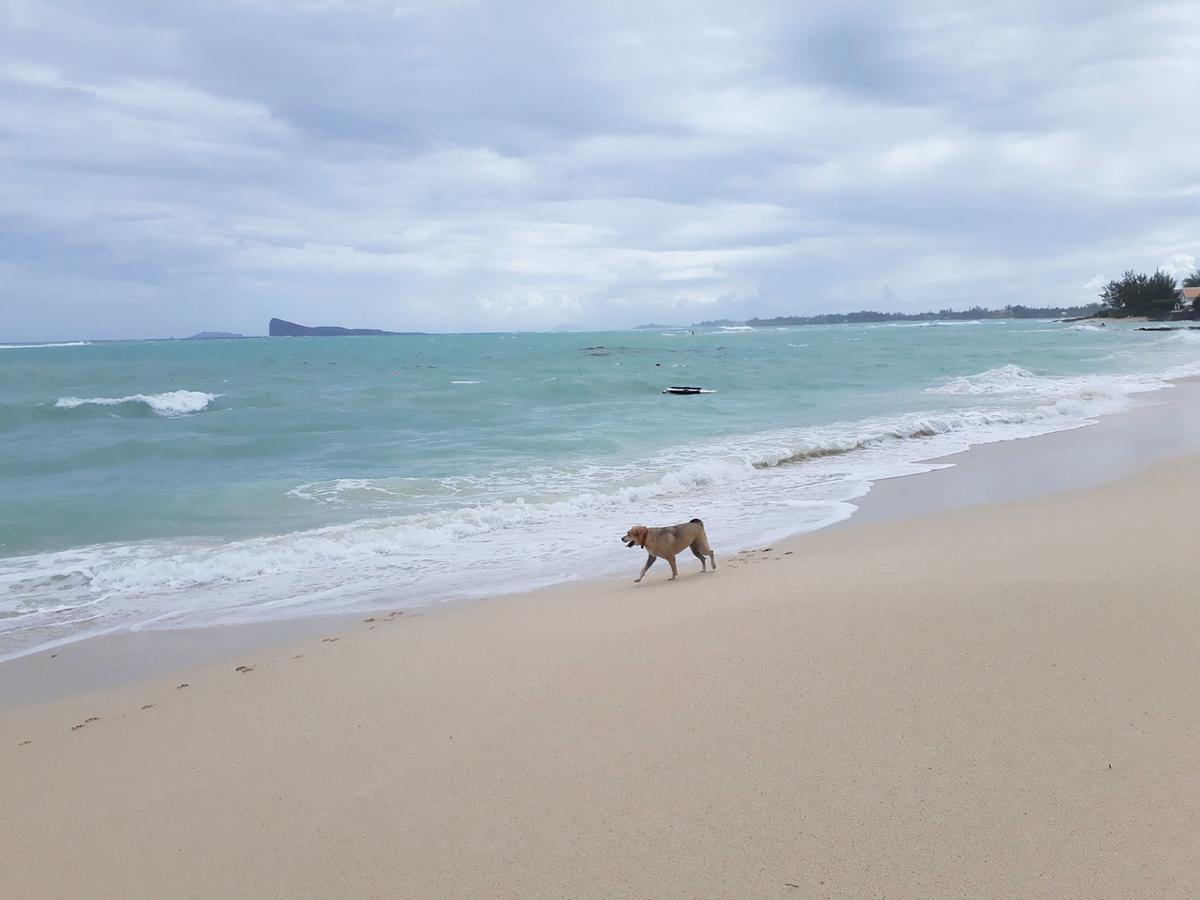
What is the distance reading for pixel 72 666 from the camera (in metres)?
6.17

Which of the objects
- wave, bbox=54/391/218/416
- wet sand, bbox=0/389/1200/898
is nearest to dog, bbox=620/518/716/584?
wet sand, bbox=0/389/1200/898

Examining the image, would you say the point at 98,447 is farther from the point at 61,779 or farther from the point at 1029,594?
the point at 1029,594

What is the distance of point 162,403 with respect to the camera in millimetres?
32406

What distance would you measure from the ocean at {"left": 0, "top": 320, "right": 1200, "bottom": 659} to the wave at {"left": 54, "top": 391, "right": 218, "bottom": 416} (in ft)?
0.54

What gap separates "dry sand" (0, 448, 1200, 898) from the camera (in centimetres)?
271

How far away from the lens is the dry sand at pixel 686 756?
8.89 ft

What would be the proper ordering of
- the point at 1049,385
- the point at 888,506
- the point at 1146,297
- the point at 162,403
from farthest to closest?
the point at 1146,297 < the point at 162,403 < the point at 1049,385 < the point at 888,506

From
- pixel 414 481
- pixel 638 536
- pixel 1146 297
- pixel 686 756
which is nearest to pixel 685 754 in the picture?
pixel 686 756

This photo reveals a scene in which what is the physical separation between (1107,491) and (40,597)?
1218 cm

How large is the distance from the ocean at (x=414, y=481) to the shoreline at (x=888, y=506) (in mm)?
369

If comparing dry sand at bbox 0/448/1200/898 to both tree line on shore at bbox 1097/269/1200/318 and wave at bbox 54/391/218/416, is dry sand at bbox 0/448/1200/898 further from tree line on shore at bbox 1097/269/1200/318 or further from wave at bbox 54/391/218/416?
tree line on shore at bbox 1097/269/1200/318

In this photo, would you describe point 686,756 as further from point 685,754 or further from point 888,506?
point 888,506

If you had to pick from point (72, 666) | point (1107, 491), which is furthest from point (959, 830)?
point (1107, 491)

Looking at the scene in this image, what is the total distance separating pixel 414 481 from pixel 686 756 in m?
11.4
